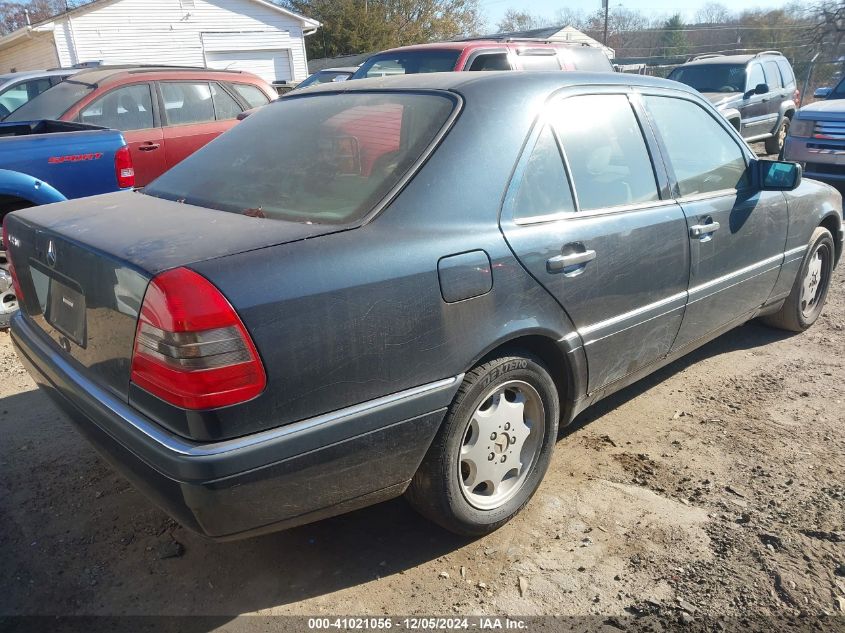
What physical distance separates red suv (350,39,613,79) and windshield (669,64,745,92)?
449 centimetres

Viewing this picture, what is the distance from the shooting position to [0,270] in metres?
4.78

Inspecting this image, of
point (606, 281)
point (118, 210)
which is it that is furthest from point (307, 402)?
point (606, 281)

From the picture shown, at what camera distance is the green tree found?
54.2 meters

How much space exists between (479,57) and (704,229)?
16.9 ft

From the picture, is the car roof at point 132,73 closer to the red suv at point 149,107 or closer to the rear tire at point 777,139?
the red suv at point 149,107

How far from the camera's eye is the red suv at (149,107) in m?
6.93

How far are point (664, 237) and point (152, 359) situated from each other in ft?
7.52

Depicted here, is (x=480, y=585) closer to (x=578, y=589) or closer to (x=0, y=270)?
(x=578, y=589)

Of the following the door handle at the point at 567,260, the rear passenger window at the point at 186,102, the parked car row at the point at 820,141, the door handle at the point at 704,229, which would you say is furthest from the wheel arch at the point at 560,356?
the parked car row at the point at 820,141

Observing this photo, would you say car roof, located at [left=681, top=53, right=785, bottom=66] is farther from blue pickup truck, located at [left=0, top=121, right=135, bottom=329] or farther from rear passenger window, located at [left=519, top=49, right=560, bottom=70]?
blue pickup truck, located at [left=0, top=121, right=135, bottom=329]

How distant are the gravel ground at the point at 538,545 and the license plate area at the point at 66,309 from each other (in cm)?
87

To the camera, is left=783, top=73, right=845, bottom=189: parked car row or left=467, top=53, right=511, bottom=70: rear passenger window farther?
left=783, top=73, right=845, bottom=189: parked car row

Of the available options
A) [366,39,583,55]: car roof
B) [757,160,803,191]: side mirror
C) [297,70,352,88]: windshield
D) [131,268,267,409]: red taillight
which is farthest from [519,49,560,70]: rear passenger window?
[131,268,267,409]: red taillight

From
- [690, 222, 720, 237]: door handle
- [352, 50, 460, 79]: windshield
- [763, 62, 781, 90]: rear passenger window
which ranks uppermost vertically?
[352, 50, 460, 79]: windshield
